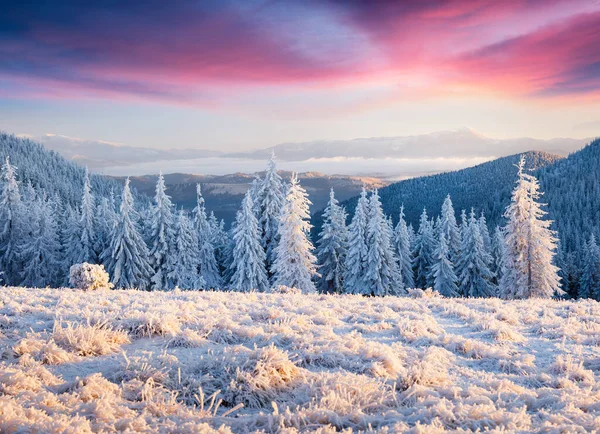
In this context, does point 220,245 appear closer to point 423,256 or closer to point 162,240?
point 162,240

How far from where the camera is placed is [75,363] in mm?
5801

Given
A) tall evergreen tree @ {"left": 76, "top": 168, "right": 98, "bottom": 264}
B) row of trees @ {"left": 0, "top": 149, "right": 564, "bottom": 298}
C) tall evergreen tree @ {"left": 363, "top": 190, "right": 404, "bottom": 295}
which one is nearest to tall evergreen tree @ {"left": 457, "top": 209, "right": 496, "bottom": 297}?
row of trees @ {"left": 0, "top": 149, "right": 564, "bottom": 298}

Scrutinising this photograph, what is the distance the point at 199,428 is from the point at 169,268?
37.6 meters

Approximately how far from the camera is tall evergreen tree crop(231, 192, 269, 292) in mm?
34928

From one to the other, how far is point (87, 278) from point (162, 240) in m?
27.3

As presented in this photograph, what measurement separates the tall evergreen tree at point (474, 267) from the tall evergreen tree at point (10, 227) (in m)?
46.6

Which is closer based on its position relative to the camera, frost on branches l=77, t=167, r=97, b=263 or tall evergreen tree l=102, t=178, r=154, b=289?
tall evergreen tree l=102, t=178, r=154, b=289

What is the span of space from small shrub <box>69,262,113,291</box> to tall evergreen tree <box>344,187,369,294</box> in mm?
27455

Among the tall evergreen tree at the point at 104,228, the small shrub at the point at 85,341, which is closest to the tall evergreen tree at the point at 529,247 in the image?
the small shrub at the point at 85,341

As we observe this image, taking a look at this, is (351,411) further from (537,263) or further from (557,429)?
(537,263)

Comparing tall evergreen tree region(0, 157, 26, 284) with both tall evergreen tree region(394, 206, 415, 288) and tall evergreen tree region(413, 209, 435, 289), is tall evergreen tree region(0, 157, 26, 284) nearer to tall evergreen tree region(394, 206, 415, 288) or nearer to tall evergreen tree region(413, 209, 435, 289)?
tall evergreen tree region(394, 206, 415, 288)

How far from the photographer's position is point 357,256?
38.3m

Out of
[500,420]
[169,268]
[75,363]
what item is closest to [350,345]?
[500,420]

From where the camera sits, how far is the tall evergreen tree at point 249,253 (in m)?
34.9
